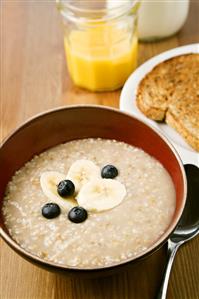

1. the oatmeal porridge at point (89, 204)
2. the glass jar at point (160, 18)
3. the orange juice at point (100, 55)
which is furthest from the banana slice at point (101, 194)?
the glass jar at point (160, 18)

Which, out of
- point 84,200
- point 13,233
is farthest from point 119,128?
point 13,233

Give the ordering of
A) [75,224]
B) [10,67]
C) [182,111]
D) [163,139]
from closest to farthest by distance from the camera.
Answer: [75,224] < [163,139] < [182,111] < [10,67]

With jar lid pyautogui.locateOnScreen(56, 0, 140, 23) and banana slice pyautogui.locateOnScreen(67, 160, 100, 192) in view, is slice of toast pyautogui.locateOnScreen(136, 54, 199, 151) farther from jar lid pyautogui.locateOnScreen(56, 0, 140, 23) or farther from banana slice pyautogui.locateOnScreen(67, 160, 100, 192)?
banana slice pyautogui.locateOnScreen(67, 160, 100, 192)

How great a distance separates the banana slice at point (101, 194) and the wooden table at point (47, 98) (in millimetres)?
181

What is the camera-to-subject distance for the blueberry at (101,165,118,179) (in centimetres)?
144

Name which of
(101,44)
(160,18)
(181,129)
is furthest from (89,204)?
(160,18)

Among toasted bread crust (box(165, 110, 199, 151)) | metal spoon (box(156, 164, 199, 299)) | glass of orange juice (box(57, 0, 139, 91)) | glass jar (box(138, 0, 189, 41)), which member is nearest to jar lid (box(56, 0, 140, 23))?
glass of orange juice (box(57, 0, 139, 91))

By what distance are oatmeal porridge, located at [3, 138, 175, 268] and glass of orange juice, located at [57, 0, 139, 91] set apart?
17.3 inches

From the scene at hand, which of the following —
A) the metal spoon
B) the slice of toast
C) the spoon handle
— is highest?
the slice of toast

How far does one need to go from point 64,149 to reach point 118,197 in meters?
0.25

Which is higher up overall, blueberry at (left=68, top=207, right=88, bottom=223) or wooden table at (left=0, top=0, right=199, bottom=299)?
blueberry at (left=68, top=207, right=88, bottom=223)

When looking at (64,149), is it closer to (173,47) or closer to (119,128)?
(119,128)

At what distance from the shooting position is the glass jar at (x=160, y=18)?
6.53 ft

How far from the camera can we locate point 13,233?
1346 millimetres
